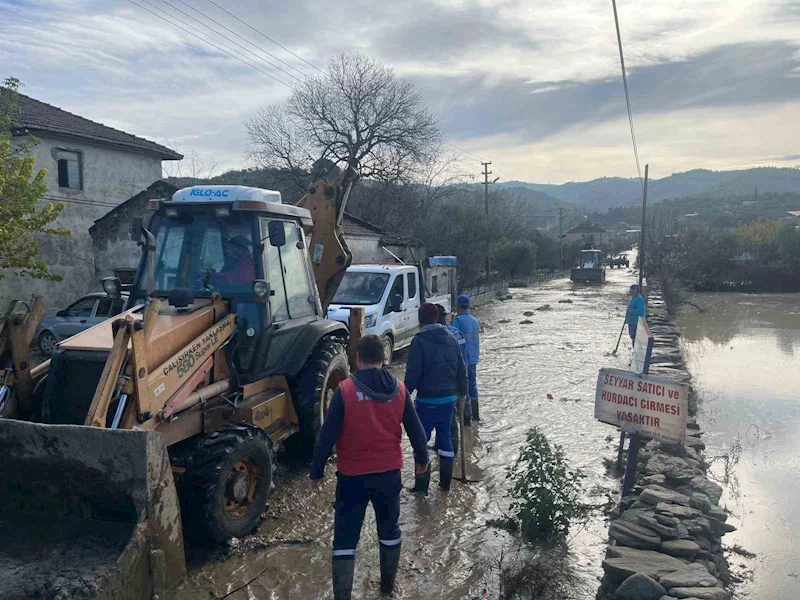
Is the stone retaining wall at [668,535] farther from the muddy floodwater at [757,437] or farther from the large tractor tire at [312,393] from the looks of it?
the large tractor tire at [312,393]

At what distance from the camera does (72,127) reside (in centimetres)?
1919

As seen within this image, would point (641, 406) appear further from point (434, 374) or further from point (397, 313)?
point (397, 313)

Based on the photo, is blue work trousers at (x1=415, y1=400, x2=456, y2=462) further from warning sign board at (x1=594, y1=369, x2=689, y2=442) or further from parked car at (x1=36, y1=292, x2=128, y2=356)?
parked car at (x1=36, y1=292, x2=128, y2=356)

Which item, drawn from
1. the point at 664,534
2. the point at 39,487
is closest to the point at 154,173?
the point at 39,487

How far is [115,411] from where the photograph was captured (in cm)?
398

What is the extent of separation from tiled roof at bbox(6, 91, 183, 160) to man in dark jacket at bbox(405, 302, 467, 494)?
15.9m

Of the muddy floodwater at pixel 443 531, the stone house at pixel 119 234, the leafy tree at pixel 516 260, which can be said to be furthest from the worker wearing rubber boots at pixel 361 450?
the leafy tree at pixel 516 260

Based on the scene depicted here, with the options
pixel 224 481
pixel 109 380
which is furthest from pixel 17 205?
pixel 224 481

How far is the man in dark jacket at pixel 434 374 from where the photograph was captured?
568 centimetres

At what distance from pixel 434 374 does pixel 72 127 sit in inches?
724

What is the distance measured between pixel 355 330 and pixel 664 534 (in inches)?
181

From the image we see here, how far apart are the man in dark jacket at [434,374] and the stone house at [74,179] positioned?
1513cm

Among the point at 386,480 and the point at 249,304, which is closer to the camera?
the point at 386,480

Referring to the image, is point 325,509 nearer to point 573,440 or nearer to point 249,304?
point 249,304
